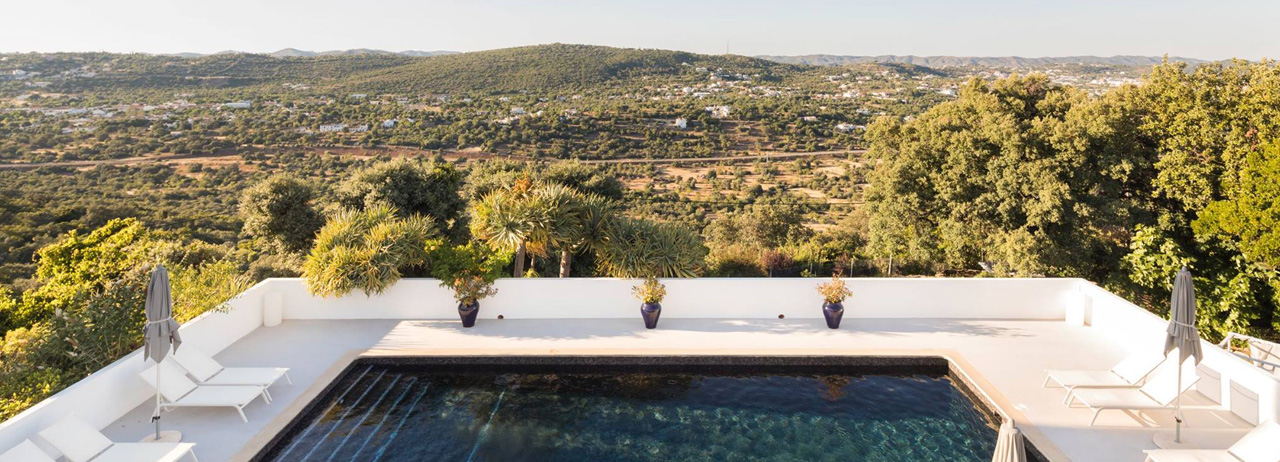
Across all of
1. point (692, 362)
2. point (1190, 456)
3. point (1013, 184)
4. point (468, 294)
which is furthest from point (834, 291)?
point (1013, 184)

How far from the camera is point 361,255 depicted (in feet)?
26.6

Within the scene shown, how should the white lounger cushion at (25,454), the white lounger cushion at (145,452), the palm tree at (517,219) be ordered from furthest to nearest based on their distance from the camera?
the palm tree at (517,219) → the white lounger cushion at (145,452) → the white lounger cushion at (25,454)

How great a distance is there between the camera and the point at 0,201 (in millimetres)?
22250

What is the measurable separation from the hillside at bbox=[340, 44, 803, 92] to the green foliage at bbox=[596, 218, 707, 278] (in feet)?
117

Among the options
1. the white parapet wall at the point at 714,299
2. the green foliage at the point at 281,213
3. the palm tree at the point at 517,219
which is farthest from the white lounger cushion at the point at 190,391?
the green foliage at the point at 281,213

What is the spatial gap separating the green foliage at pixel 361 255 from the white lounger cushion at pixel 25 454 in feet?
12.6

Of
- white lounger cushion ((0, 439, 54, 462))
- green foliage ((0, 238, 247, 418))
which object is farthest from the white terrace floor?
white lounger cushion ((0, 439, 54, 462))

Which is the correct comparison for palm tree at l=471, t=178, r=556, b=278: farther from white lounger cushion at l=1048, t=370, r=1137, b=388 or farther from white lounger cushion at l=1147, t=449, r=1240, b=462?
white lounger cushion at l=1147, t=449, r=1240, b=462

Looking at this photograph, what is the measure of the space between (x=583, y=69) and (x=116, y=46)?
2754 centimetres

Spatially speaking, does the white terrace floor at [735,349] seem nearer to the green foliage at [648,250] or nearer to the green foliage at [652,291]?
the green foliage at [652,291]

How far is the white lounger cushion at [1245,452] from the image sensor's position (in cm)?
440

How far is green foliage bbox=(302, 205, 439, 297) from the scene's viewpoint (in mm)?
8047

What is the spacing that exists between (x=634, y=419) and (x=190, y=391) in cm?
382

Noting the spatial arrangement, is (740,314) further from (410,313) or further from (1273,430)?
(1273,430)
